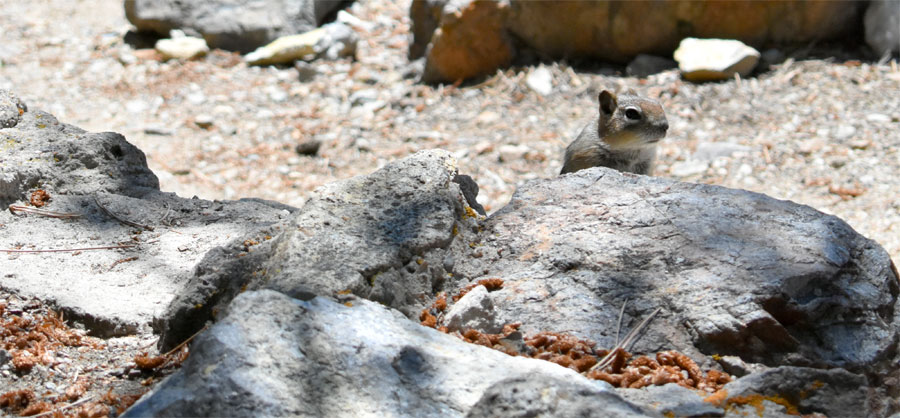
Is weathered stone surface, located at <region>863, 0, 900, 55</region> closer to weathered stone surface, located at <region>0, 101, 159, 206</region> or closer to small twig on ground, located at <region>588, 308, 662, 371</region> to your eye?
small twig on ground, located at <region>588, 308, 662, 371</region>

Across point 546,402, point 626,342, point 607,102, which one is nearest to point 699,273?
point 626,342

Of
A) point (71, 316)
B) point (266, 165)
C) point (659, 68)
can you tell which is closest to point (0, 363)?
point (71, 316)

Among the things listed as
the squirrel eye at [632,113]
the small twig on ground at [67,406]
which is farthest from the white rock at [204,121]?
the small twig on ground at [67,406]

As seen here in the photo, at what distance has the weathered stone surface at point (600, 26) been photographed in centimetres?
725

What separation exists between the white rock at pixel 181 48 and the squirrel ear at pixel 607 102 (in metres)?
4.36

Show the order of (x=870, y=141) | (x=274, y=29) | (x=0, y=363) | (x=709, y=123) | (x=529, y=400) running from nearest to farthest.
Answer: (x=529, y=400) → (x=0, y=363) → (x=870, y=141) → (x=709, y=123) → (x=274, y=29)

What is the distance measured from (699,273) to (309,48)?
254 inches

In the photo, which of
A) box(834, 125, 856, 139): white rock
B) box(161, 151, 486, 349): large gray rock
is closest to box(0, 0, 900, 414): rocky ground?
box(834, 125, 856, 139): white rock

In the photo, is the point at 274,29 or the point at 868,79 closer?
the point at 868,79

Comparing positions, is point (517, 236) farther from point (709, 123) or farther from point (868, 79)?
point (868, 79)

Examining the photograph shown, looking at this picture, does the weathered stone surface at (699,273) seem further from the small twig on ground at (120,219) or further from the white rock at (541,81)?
the white rock at (541,81)

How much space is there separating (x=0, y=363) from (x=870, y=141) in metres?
5.85

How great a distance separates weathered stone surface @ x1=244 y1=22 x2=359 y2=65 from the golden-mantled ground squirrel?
3453 mm

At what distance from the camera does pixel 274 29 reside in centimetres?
851
